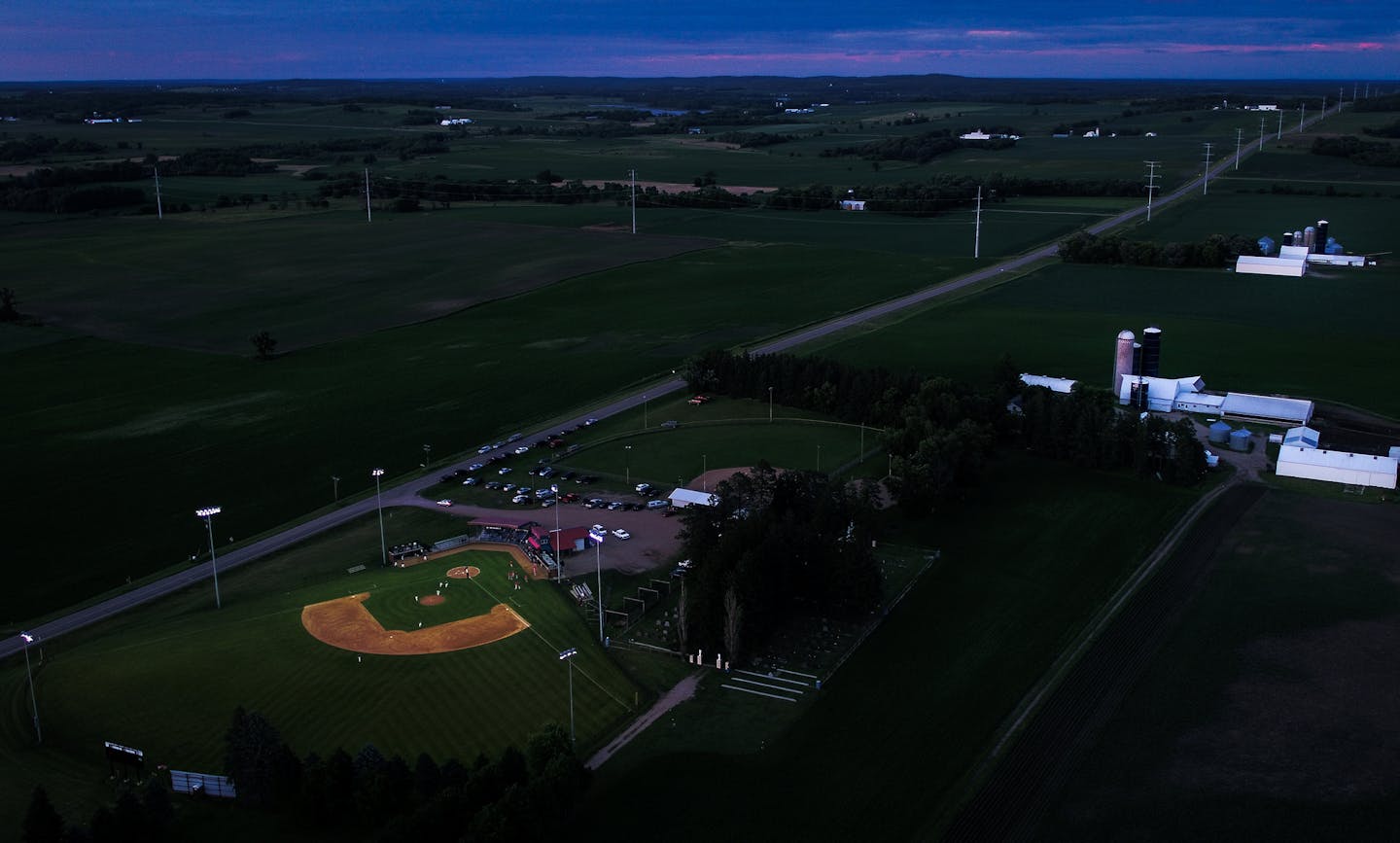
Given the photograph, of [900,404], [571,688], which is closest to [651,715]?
[571,688]

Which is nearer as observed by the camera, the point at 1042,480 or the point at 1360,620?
the point at 1360,620

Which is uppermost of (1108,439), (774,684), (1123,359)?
(1123,359)

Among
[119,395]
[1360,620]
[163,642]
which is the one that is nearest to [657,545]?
[163,642]

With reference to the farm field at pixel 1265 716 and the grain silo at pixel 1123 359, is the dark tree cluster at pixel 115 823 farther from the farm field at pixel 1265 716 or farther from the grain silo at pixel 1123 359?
the grain silo at pixel 1123 359

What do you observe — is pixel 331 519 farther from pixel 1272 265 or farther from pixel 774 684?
pixel 1272 265

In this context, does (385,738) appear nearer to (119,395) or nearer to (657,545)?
(657,545)

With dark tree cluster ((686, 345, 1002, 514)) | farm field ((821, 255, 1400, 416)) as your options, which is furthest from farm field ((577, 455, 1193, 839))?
farm field ((821, 255, 1400, 416))

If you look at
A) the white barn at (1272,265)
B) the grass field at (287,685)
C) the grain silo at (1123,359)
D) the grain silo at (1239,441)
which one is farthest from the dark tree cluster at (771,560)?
the white barn at (1272,265)
